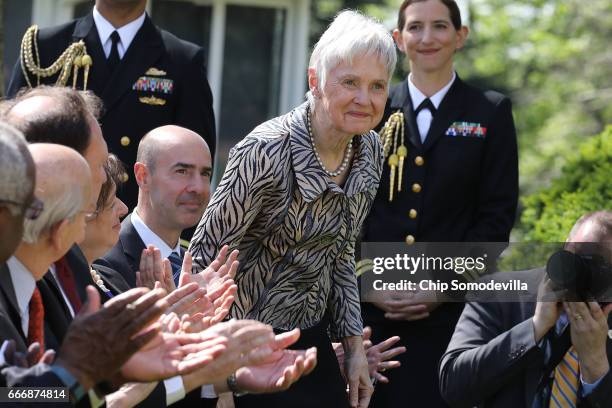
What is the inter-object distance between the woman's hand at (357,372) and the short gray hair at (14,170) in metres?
2.13

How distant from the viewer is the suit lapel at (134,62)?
6.02 meters

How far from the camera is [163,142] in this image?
5.56m

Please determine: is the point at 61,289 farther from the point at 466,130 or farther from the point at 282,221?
the point at 466,130

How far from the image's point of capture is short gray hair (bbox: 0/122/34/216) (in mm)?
3094

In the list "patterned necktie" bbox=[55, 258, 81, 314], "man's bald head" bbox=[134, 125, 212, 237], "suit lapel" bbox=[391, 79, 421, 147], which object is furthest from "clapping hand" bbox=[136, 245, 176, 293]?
"suit lapel" bbox=[391, 79, 421, 147]

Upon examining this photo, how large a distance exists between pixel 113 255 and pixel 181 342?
5.16ft

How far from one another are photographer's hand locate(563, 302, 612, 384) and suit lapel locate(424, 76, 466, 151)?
5.52 ft

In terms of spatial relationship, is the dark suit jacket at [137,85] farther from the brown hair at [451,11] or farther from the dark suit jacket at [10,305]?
the dark suit jacket at [10,305]

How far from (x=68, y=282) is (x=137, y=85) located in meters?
2.34

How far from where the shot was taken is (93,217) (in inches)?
178

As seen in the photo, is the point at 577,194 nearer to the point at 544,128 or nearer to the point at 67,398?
the point at 67,398

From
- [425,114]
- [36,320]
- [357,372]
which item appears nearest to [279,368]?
[36,320]

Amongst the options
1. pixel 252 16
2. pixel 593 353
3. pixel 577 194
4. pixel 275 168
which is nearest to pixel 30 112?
pixel 275 168

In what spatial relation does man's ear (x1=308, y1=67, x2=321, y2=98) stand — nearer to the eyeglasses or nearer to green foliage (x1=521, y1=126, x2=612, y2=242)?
the eyeglasses
